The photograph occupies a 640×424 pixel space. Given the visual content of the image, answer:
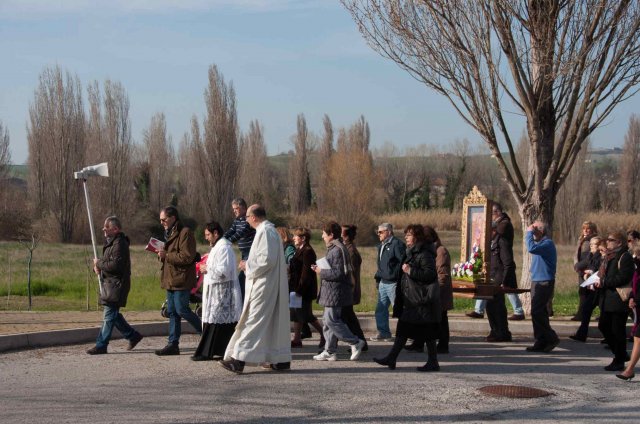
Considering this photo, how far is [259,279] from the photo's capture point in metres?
10.4

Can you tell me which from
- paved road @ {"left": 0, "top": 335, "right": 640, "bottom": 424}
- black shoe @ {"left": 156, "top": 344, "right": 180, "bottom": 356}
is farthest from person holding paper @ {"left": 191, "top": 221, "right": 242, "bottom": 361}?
black shoe @ {"left": 156, "top": 344, "right": 180, "bottom": 356}

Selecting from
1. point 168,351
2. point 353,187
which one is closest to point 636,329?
point 168,351

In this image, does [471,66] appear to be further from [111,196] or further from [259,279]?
[111,196]

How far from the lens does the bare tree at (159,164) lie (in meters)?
71.1

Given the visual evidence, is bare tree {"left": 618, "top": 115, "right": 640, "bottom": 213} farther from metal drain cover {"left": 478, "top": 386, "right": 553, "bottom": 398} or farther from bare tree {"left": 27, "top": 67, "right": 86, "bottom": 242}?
metal drain cover {"left": 478, "top": 386, "right": 553, "bottom": 398}

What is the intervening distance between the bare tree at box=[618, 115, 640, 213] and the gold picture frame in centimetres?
5694

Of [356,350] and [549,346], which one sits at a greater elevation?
[356,350]

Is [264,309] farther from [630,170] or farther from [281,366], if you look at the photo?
[630,170]

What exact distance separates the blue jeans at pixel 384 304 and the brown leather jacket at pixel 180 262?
270 cm

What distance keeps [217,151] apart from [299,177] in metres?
19.5

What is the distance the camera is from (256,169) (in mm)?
77938

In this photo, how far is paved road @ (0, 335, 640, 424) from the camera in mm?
8391

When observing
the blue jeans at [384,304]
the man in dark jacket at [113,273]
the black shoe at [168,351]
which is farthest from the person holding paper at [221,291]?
the blue jeans at [384,304]

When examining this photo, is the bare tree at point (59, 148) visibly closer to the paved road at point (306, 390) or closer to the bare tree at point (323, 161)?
the bare tree at point (323, 161)
